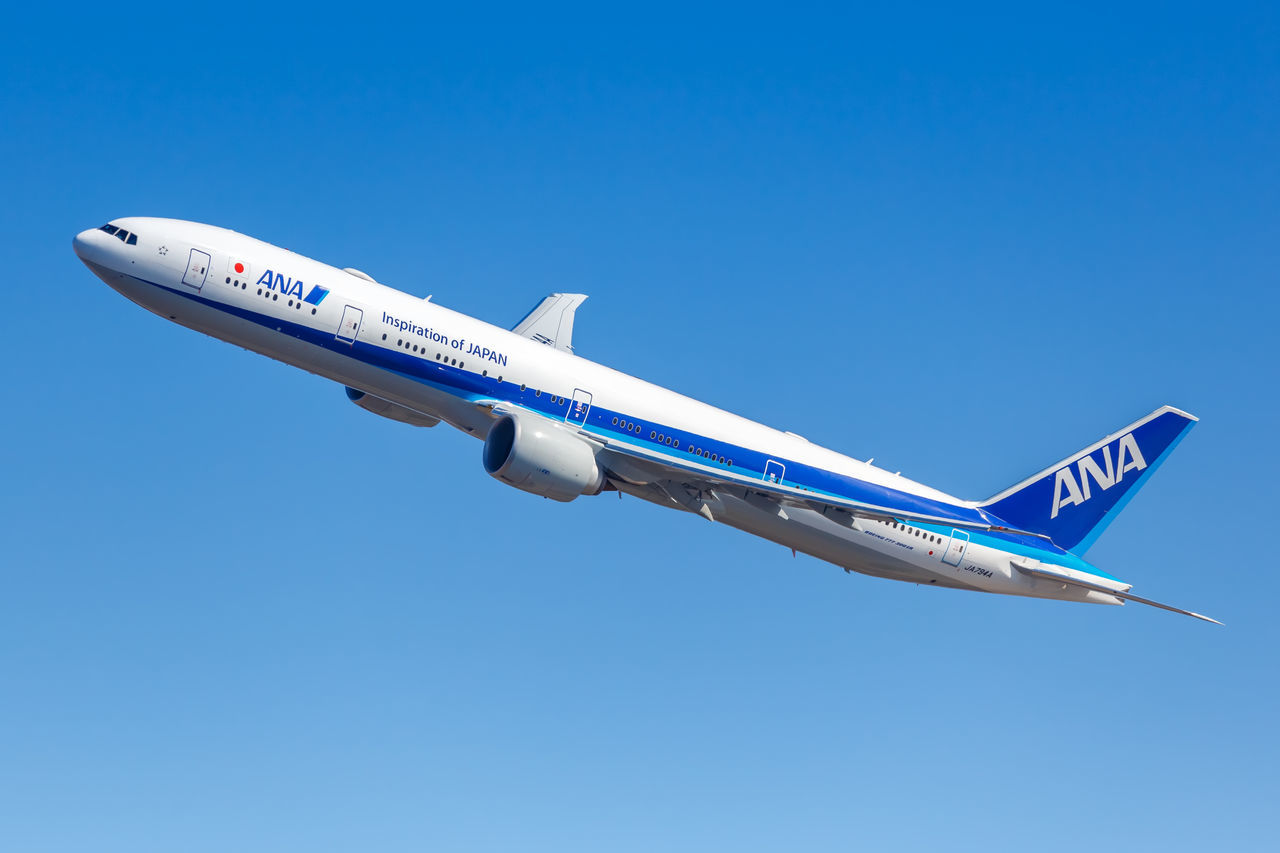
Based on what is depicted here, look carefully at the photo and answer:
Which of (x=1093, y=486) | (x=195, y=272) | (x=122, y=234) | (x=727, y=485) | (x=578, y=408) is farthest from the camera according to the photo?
(x=1093, y=486)

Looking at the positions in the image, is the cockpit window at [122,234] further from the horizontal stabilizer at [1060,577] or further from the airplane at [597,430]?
the horizontal stabilizer at [1060,577]

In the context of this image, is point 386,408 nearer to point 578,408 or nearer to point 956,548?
point 578,408

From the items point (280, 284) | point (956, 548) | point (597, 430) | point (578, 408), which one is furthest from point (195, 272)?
point (956, 548)

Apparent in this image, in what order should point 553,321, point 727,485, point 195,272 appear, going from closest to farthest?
point 195,272, point 727,485, point 553,321

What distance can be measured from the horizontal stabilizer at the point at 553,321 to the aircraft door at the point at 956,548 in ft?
64.5

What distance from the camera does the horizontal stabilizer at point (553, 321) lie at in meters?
60.0

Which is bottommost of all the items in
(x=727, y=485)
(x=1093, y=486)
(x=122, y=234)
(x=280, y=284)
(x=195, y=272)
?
(x=727, y=485)

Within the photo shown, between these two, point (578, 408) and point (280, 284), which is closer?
point (280, 284)

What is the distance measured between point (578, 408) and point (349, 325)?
380 inches

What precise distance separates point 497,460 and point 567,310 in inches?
468

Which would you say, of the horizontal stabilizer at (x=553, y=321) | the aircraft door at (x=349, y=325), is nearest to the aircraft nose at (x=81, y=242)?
the aircraft door at (x=349, y=325)

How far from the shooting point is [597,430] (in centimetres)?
5397

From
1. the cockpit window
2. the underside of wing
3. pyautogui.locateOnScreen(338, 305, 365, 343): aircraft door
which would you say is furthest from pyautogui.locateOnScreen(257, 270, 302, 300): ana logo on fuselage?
the underside of wing

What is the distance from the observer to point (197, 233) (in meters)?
50.8
